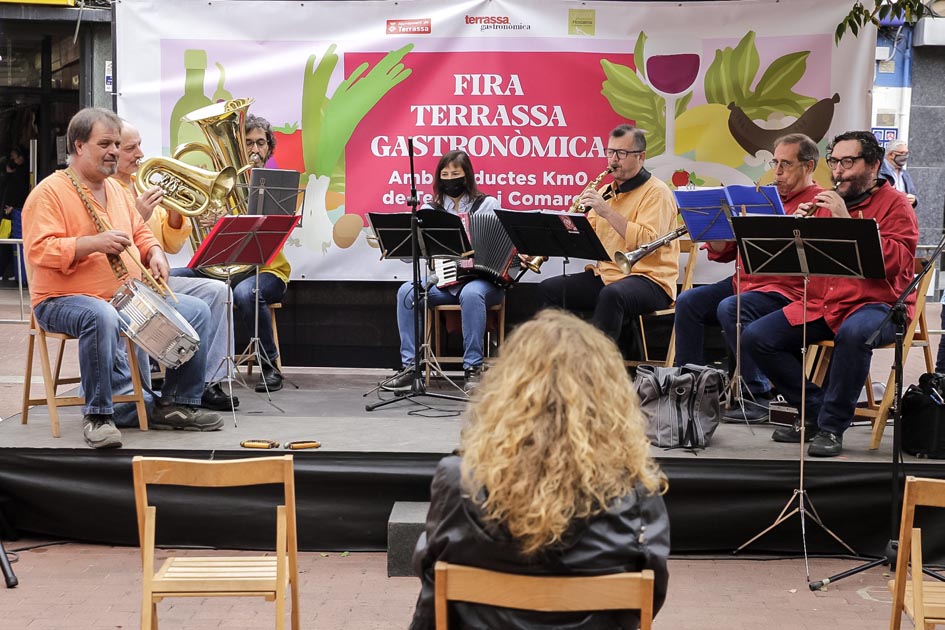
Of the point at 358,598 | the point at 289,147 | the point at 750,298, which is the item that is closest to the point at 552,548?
the point at 358,598

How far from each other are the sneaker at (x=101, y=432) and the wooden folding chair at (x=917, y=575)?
11.1 ft

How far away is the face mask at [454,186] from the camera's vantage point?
277 inches

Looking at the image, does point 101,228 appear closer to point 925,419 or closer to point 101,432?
point 101,432

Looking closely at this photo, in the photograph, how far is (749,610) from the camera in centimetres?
432

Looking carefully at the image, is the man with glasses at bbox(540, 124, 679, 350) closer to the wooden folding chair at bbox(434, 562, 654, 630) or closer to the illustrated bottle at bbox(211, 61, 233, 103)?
the illustrated bottle at bbox(211, 61, 233, 103)

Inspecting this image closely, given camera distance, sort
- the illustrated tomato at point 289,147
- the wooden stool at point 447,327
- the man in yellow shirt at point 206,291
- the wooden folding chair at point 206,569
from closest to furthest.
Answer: the wooden folding chair at point 206,569
the man in yellow shirt at point 206,291
the wooden stool at point 447,327
the illustrated tomato at point 289,147

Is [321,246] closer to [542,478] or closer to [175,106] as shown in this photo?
[175,106]

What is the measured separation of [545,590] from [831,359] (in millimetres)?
3774

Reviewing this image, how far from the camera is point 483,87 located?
7.45 m

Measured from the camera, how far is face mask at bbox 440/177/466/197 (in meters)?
7.04

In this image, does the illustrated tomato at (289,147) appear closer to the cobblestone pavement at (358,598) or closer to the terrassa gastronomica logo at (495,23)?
the terrassa gastronomica logo at (495,23)

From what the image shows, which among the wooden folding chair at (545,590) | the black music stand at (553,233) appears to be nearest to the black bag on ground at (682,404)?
the black music stand at (553,233)

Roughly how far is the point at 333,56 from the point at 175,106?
3.81 feet

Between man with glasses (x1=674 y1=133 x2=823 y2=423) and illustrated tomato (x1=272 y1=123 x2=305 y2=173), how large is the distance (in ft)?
9.55
